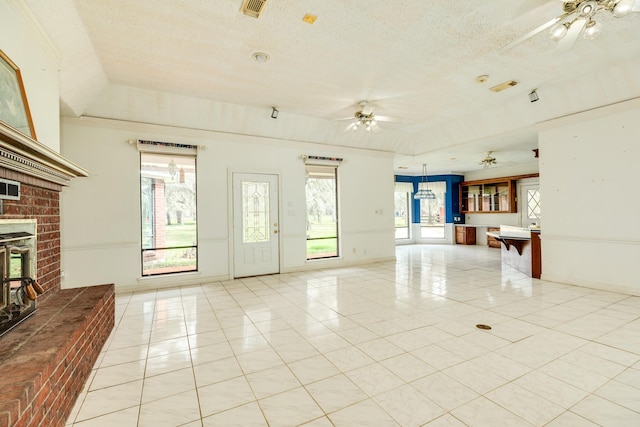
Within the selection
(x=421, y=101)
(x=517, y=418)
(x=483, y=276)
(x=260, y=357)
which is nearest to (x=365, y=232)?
(x=483, y=276)

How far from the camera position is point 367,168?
7324 millimetres

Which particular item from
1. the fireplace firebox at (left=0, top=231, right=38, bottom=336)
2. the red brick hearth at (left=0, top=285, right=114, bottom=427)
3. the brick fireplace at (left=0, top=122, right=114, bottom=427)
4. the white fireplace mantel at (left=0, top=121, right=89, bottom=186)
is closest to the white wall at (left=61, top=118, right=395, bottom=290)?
the brick fireplace at (left=0, top=122, right=114, bottom=427)

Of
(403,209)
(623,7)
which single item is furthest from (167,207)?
(403,209)

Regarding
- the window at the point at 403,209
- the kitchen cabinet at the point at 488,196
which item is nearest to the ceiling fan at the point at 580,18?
the kitchen cabinet at the point at 488,196

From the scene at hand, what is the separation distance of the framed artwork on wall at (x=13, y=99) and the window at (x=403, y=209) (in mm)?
10793

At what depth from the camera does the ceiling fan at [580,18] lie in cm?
236

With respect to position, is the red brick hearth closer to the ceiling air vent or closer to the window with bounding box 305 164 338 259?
the ceiling air vent

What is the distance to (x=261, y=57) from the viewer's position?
3662 mm

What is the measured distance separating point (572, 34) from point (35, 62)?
489cm

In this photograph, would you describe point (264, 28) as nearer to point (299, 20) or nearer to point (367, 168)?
point (299, 20)

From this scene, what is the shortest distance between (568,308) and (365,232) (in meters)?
4.15

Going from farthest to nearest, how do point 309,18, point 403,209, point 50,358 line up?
point 403,209 → point 309,18 → point 50,358

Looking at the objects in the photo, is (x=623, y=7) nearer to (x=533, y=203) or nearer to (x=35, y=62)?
(x=35, y=62)

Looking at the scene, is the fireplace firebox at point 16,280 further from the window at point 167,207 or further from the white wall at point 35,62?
the window at point 167,207
